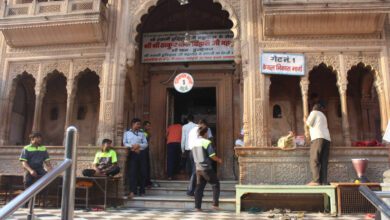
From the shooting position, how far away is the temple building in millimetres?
7816

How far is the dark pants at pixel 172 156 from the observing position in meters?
8.99

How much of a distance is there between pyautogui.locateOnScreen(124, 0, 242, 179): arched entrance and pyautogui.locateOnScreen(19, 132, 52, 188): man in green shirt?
3.44 m

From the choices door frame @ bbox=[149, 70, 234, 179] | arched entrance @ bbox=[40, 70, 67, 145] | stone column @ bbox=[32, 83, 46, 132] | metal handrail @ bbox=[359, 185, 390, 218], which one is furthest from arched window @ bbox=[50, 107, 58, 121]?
metal handrail @ bbox=[359, 185, 390, 218]

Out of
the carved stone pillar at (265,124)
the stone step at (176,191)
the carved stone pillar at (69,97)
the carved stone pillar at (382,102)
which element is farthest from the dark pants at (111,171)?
the carved stone pillar at (382,102)

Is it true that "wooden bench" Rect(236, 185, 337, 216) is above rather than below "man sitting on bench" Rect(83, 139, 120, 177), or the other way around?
below

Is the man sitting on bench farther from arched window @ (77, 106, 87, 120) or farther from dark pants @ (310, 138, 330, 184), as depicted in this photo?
dark pants @ (310, 138, 330, 184)

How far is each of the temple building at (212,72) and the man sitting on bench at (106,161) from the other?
0.48 meters

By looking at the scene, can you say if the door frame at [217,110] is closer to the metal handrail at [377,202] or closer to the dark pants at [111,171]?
the dark pants at [111,171]

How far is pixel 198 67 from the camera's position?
10.6 m

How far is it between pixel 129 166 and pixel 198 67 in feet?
12.3

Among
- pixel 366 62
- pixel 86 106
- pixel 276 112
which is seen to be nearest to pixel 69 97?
pixel 86 106

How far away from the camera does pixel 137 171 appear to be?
310 inches

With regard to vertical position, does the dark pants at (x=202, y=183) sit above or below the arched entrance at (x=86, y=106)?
below

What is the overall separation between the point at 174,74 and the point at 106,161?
393cm
